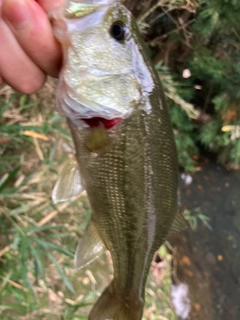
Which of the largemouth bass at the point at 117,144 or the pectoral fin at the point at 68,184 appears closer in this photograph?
the largemouth bass at the point at 117,144

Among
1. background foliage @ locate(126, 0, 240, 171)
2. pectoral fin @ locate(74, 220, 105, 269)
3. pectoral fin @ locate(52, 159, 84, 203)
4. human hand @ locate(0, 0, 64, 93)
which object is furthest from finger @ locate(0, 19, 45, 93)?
background foliage @ locate(126, 0, 240, 171)

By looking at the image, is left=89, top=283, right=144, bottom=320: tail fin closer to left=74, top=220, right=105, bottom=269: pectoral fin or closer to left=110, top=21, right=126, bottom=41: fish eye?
left=74, top=220, right=105, bottom=269: pectoral fin

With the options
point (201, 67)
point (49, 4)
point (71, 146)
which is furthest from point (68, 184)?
point (201, 67)

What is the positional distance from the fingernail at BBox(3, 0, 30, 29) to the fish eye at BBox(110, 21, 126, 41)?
8.2 inches

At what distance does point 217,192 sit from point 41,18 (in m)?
2.46

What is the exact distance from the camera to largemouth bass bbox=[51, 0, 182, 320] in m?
0.70

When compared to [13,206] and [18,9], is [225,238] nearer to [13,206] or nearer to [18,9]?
[13,206]

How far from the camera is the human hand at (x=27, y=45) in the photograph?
571 mm

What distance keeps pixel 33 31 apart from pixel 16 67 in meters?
0.09

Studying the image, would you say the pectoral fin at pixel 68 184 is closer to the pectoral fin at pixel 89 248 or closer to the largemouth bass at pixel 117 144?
the largemouth bass at pixel 117 144

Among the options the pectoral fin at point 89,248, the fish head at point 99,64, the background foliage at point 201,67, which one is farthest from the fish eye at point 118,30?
the background foliage at point 201,67

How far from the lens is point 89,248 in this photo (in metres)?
0.98

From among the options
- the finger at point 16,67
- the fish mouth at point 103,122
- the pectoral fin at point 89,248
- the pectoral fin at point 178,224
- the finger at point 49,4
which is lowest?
the pectoral fin at point 89,248

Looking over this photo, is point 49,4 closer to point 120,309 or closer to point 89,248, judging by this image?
point 89,248
